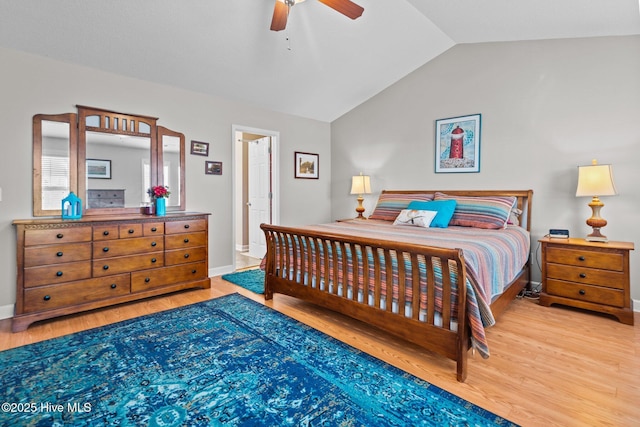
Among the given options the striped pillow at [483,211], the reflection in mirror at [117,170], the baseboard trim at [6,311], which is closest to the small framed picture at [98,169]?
the reflection in mirror at [117,170]

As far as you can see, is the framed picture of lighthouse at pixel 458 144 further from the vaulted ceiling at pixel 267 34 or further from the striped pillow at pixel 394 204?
the vaulted ceiling at pixel 267 34

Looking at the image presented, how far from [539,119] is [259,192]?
13.1 feet

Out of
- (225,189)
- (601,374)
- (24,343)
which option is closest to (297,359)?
(601,374)

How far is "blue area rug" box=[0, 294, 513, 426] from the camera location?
1560 millimetres

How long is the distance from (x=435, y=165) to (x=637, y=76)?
2.03 meters

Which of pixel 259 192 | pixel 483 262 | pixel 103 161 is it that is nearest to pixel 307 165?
pixel 259 192

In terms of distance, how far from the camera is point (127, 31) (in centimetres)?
286

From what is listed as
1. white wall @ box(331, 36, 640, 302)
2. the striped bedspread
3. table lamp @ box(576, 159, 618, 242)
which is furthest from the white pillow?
table lamp @ box(576, 159, 618, 242)

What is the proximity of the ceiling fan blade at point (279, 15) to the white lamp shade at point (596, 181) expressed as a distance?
297cm

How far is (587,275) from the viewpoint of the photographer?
2.85m

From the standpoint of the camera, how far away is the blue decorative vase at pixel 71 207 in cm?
290

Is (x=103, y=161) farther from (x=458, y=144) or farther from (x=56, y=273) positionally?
(x=458, y=144)

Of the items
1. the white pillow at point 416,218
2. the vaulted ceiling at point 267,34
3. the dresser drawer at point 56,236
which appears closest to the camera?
the dresser drawer at point 56,236

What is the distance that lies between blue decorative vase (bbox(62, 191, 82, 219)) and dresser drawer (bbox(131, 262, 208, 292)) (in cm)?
74
